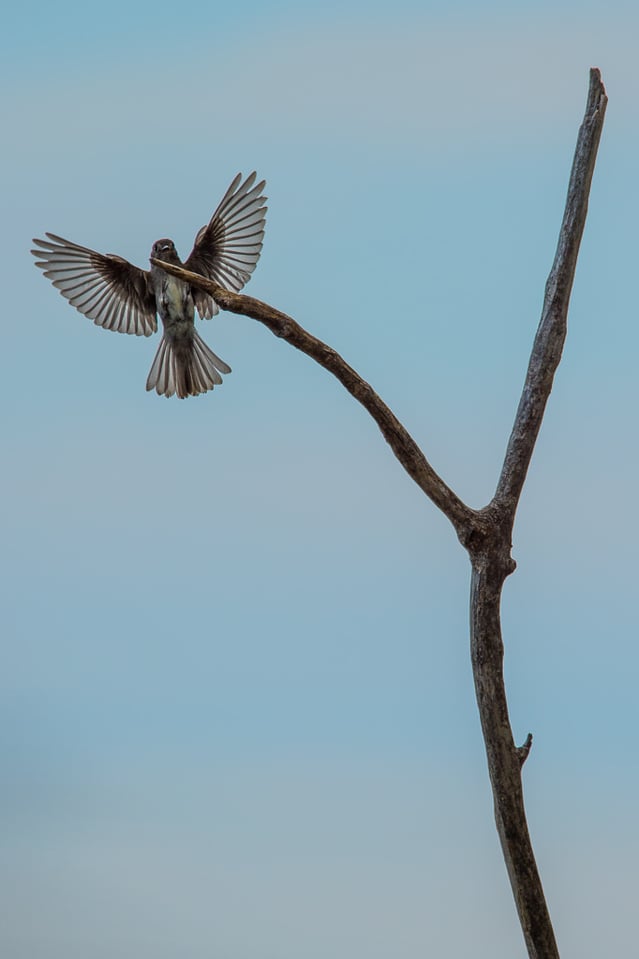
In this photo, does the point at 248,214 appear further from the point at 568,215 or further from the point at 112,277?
the point at 568,215

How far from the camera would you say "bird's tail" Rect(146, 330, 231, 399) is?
3998mm

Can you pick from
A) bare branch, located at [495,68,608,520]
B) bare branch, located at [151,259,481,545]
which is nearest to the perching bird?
bare branch, located at [151,259,481,545]

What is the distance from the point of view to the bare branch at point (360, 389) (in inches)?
128

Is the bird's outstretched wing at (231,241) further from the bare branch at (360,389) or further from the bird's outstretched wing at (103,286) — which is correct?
the bare branch at (360,389)

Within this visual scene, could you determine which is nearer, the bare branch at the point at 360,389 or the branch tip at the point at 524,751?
the bare branch at the point at 360,389

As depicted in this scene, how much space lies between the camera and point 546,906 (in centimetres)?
349

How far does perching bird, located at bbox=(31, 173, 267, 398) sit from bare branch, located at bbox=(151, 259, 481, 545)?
60 cm

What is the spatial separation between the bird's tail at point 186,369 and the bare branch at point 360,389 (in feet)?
2.02

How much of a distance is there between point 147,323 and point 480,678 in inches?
61.9

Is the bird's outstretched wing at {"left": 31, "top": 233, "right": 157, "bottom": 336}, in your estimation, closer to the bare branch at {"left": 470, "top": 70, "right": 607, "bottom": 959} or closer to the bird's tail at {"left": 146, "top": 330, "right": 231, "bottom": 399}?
the bird's tail at {"left": 146, "top": 330, "right": 231, "bottom": 399}

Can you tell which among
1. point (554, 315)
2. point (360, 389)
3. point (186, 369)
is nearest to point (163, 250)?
point (186, 369)

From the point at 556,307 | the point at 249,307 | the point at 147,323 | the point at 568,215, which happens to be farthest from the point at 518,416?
the point at 147,323

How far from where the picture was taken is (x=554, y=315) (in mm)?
3701

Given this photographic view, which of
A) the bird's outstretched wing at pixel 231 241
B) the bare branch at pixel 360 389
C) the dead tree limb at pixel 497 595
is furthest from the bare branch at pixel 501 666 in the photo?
the bird's outstretched wing at pixel 231 241
